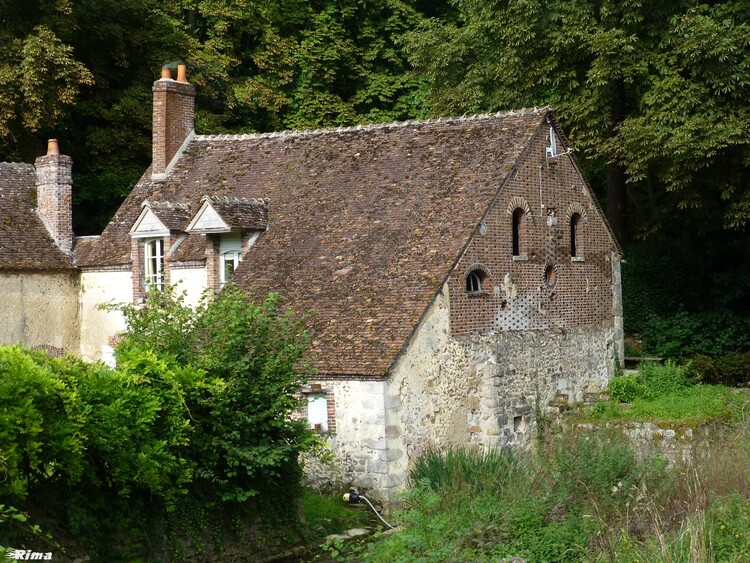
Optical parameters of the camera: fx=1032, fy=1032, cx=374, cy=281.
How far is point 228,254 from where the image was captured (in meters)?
21.2

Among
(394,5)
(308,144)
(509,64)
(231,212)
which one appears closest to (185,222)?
(231,212)

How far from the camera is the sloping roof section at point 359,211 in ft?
59.0

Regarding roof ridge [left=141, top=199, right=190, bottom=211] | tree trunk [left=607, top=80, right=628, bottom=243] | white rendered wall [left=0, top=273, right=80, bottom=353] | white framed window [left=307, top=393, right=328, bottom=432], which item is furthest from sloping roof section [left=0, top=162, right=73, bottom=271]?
tree trunk [left=607, top=80, right=628, bottom=243]

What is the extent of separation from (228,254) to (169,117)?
4824 mm

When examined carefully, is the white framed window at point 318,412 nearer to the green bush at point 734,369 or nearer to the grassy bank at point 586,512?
the grassy bank at point 586,512

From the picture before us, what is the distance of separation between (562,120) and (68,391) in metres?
17.9

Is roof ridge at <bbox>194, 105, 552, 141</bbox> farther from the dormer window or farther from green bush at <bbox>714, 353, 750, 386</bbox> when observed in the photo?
green bush at <bbox>714, 353, 750, 386</bbox>

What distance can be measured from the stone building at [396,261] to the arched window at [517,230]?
0.03 m

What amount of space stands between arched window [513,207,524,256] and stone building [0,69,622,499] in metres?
0.03

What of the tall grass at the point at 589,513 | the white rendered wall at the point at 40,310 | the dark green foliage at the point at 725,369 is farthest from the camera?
the dark green foliage at the point at 725,369

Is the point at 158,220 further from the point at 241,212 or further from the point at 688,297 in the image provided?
the point at 688,297

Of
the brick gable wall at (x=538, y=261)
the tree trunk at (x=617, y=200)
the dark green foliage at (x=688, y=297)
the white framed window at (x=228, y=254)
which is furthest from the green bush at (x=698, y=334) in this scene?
the white framed window at (x=228, y=254)

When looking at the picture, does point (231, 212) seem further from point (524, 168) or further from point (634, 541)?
point (634, 541)

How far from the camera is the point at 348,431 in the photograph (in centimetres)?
1731
